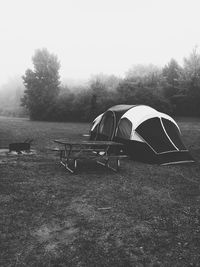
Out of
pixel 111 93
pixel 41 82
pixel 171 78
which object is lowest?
pixel 111 93

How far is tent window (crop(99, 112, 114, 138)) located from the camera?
12.7 m

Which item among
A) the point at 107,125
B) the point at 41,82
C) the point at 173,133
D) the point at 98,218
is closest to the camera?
the point at 98,218

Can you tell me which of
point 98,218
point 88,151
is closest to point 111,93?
point 88,151

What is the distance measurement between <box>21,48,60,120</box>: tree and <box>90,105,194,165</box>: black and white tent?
32.9 m

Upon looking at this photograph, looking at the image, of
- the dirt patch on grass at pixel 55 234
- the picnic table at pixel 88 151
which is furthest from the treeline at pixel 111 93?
the dirt patch on grass at pixel 55 234

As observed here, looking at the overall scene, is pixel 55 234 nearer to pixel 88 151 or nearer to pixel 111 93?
pixel 88 151

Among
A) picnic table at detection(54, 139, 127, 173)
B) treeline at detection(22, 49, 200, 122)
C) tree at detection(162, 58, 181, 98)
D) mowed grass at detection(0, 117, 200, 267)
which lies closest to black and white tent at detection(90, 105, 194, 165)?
picnic table at detection(54, 139, 127, 173)

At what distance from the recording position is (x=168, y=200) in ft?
20.6

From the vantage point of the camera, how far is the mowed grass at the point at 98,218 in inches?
151

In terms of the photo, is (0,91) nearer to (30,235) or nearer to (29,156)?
(29,156)

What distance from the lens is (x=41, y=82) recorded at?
4594cm

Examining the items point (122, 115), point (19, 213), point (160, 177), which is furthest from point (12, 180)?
point (122, 115)

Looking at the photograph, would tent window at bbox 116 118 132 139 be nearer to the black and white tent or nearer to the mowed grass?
the black and white tent

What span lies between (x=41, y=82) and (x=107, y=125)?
35298 mm
